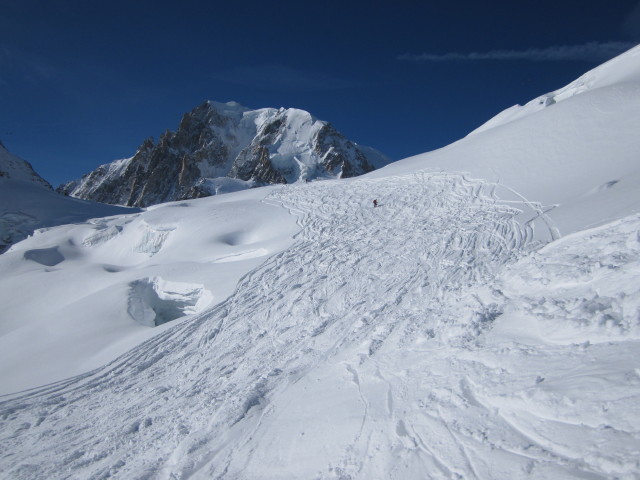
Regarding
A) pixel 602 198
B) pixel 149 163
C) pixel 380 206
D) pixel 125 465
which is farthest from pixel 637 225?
pixel 149 163

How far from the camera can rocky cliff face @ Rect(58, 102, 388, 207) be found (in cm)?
11006

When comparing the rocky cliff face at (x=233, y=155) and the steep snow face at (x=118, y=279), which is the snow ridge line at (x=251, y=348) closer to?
the steep snow face at (x=118, y=279)

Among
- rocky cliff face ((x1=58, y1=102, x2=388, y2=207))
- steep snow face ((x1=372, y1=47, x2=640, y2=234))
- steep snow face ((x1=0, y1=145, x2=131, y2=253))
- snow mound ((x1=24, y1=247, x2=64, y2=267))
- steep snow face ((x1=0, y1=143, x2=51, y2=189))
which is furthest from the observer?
rocky cliff face ((x1=58, y1=102, x2=388, y2=207))

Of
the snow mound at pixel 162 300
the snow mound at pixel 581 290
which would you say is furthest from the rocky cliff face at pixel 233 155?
the snow mound at pixel 581 290

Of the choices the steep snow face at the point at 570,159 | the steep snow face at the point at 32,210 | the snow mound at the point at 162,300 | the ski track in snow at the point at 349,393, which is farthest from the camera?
the steep snow face at the point at 32,210

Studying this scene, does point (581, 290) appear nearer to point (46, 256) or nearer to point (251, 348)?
point (251, 348)

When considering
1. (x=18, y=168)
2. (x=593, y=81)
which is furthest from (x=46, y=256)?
(x=18, y=168)

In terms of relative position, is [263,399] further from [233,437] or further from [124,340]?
[124,340]

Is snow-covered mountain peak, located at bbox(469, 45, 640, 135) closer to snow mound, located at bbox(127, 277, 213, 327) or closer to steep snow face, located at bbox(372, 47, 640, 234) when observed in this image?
steep snow face, located at bbox(372, 47, 640, 234)

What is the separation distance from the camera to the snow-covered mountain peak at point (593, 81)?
76.7 ft

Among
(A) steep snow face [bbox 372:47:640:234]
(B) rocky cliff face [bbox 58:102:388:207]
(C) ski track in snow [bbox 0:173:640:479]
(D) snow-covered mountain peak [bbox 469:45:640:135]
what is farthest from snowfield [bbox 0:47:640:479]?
(B) rocky cliff face [bbox 58:102:388:207]

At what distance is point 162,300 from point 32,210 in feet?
81.3

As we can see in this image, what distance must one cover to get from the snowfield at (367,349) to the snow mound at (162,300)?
2.6 inches

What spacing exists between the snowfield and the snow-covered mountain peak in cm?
1448
